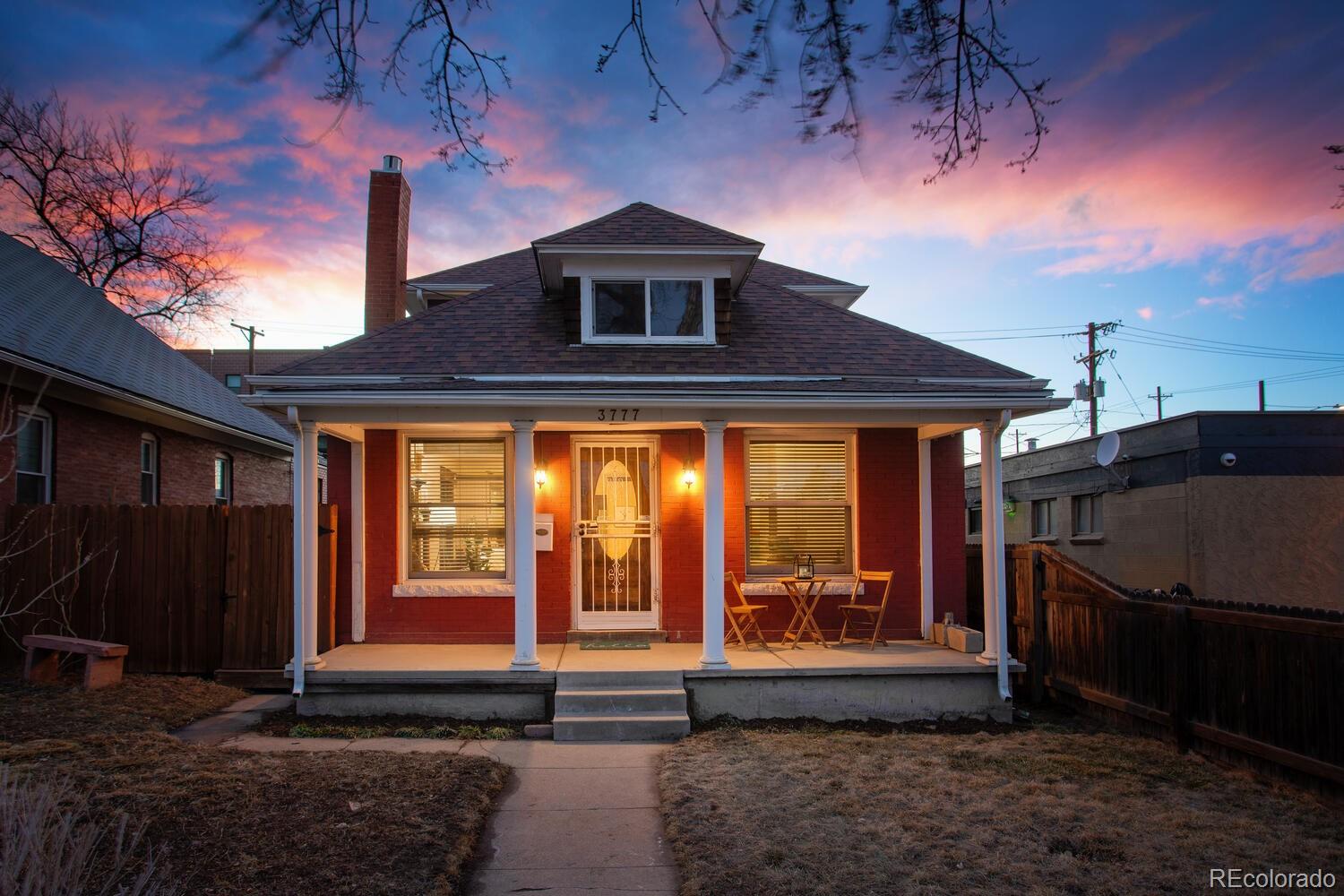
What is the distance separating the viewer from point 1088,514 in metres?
18.8

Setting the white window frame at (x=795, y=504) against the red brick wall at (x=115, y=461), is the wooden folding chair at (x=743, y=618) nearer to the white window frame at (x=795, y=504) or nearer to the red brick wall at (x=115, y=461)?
the white window frame at (x=795, y=504)

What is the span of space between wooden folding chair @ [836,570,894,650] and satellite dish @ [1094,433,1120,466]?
8.11 metres

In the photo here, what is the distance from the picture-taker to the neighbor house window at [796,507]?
10297 mm

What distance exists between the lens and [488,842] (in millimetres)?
5133

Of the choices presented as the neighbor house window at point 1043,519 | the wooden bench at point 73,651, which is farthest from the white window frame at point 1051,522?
the wooden bench at point 73,651

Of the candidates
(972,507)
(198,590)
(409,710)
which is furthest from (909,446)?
(972,507)

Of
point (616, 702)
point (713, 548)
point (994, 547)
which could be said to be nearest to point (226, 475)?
point (616, 702)

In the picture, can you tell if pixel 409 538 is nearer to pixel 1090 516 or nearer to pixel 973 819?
pixel 973 819

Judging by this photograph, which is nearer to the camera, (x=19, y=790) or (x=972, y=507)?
(x=19, y=790)

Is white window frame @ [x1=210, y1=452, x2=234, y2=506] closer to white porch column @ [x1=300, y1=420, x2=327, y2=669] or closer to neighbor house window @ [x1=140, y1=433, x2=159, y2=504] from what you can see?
neighbor house window @ [x1=140, y1=433, x2=159, y2=504]

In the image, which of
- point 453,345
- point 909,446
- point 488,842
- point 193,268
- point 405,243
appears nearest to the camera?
point 488,842

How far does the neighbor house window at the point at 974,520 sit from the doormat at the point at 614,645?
1711 centimetres

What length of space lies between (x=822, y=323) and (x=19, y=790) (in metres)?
8.65

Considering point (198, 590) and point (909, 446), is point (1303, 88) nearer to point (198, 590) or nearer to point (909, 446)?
point (909, 446)
